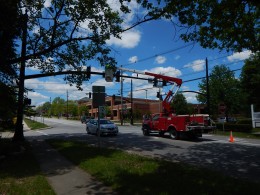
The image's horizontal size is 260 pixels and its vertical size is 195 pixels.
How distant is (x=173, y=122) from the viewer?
69.3 ft

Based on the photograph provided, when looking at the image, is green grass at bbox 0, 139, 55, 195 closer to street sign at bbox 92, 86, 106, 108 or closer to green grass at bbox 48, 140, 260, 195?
green grass at bbox 48, 140, 260, 195

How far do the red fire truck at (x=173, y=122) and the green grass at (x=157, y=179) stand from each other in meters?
9.89

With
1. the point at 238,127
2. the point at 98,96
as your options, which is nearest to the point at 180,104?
the point at 238,127

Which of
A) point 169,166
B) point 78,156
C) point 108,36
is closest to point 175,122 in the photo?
point 108,36

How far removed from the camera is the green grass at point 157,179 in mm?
6602

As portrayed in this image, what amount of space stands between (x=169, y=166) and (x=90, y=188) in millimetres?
3305

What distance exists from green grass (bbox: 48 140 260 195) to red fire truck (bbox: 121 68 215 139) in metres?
9.89

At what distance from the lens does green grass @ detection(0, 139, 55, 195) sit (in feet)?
23.2

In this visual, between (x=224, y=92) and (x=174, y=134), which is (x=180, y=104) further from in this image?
(x=174, y=134)

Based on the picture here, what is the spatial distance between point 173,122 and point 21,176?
46.0ft

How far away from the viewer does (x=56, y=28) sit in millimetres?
16312

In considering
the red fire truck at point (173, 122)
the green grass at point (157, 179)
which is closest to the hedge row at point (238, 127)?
the red fire truck at point (173, 122)

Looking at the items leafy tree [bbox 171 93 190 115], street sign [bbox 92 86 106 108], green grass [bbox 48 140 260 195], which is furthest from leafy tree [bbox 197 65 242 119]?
green grass [bbox 48 140 260 195]

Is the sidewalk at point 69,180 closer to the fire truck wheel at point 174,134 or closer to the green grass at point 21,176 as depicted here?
the green grass at point 21,176
